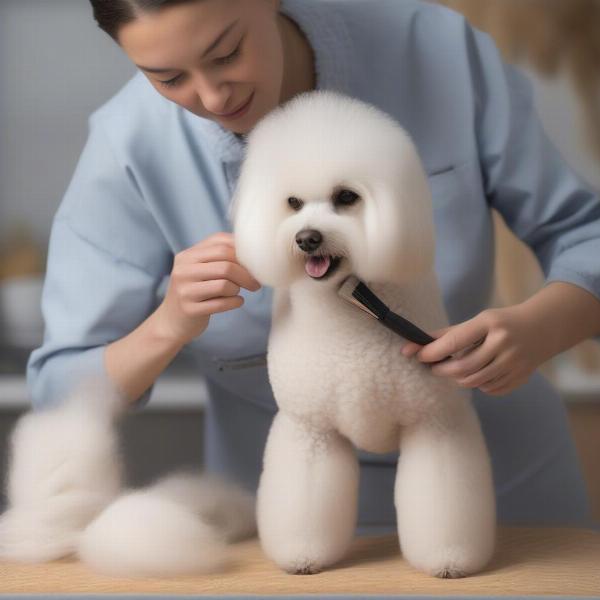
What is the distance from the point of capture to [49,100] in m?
1.53

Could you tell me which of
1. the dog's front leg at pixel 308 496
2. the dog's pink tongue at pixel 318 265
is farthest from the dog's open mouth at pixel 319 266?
the dog's front leg at pixel 308 496

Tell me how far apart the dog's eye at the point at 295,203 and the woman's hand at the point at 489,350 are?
0.11 m

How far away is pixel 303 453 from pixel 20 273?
3.34 ft

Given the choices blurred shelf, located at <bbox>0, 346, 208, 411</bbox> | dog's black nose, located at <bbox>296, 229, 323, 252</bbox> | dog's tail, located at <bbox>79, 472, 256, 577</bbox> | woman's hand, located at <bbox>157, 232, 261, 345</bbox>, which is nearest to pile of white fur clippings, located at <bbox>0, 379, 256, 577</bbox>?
dog's tail, located at <bbox>79, 472, 256, 577</bbox>

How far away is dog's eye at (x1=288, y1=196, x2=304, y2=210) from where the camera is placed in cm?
60

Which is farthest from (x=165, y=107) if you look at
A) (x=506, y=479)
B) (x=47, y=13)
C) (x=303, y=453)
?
(x=47, y=13)

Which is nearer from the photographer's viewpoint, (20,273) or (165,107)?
(165,107)

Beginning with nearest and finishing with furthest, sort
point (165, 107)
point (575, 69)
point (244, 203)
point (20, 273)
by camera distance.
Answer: point (244, 203)
point (165, 107)
point (575, 69)
point (20, 273)

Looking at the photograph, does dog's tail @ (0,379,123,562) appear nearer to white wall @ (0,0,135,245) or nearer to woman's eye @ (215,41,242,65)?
woman's eye @ (215,41,242,65)

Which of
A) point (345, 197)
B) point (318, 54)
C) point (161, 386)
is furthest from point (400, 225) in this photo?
point (161, 386)

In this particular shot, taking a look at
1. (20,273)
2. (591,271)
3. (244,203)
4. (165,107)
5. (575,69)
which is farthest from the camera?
(20,273)

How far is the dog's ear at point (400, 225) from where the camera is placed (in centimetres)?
58

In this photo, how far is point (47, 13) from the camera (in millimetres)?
1521

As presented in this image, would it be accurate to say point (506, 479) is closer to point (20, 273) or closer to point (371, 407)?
point (371, 407)
